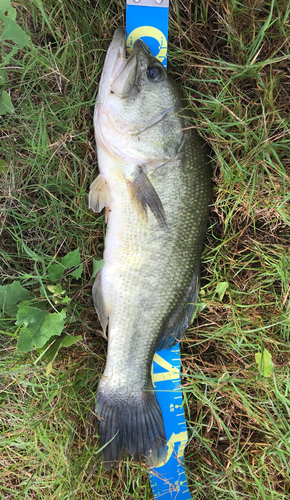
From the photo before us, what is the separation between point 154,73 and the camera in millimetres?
1958

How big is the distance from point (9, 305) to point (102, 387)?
77 centimetres

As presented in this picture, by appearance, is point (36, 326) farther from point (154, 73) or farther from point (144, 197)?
point (154, 73)

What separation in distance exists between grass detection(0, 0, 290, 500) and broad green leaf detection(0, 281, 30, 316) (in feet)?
0.41

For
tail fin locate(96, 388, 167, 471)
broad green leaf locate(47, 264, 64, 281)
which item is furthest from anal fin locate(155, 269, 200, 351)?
broad green leaf locate(47, 264, 64, 281)

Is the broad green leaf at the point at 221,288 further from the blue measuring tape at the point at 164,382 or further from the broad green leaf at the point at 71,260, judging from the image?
the broad green leaf at the point at 71,260

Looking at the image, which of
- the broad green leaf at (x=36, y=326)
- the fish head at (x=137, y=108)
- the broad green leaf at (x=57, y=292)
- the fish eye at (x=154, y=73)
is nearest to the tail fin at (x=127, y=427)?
the broad green leaf at (x=36, y=326)

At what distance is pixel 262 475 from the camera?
224 cm

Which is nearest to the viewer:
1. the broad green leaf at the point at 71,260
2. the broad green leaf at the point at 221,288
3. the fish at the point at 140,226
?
the fish at the point at 140,226

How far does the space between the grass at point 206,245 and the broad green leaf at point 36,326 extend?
0.27 metres

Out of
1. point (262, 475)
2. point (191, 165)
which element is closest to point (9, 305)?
point (191, 165)

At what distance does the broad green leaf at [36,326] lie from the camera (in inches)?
72.8

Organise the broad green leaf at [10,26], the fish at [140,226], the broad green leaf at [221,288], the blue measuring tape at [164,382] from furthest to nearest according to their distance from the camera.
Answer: the broad green leaf at [221,288] → the blue measuring tape at [164,382] → the fish at [140,226] → the broad green leaf at [10,26]

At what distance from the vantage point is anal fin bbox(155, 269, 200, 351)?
2.13 m

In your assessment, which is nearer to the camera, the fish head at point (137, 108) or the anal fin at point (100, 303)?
the fish head at point (137, 108)
